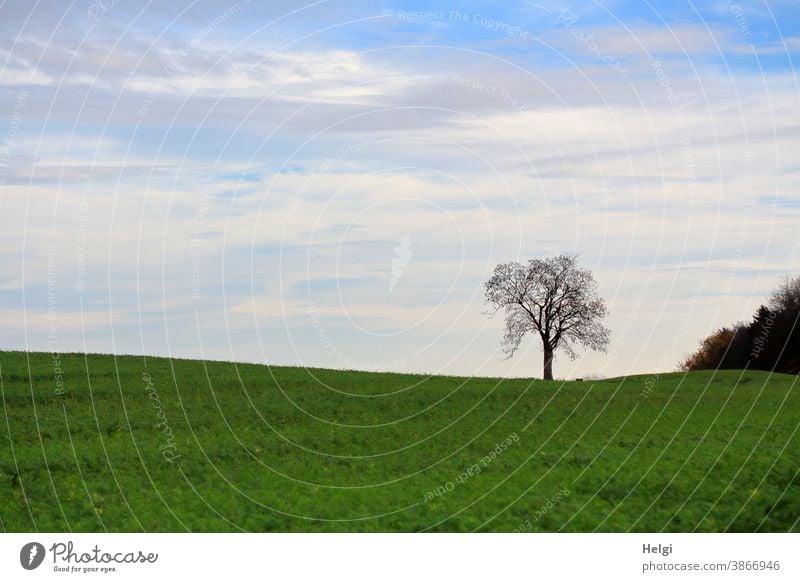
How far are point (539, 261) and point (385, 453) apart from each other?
43782 millimetres

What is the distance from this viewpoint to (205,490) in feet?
101

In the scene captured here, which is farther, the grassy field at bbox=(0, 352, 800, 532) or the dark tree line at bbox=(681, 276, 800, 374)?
the dark tree line at bbox=(681, 276, 800, 374)

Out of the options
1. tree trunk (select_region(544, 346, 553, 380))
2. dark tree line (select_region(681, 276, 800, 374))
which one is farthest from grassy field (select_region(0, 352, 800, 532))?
dark tree line (select_region(681, 276, 800, 374))

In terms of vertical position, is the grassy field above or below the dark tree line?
below

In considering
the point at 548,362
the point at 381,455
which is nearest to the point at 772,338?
the point at 548,362

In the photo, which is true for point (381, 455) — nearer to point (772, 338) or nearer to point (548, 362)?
point (548, 362)

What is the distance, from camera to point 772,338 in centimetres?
8619

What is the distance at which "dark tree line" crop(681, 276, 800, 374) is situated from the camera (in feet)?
276

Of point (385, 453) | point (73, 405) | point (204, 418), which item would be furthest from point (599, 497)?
point (73, 405)

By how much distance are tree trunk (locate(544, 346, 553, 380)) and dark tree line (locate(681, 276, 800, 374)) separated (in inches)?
603

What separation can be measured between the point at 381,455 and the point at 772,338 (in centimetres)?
6051

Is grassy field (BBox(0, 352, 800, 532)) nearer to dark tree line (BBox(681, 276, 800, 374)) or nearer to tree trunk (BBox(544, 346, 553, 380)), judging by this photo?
tree trunk (BBox(544, 346, 553, 380))

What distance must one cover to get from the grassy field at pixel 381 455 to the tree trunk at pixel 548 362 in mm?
15515
